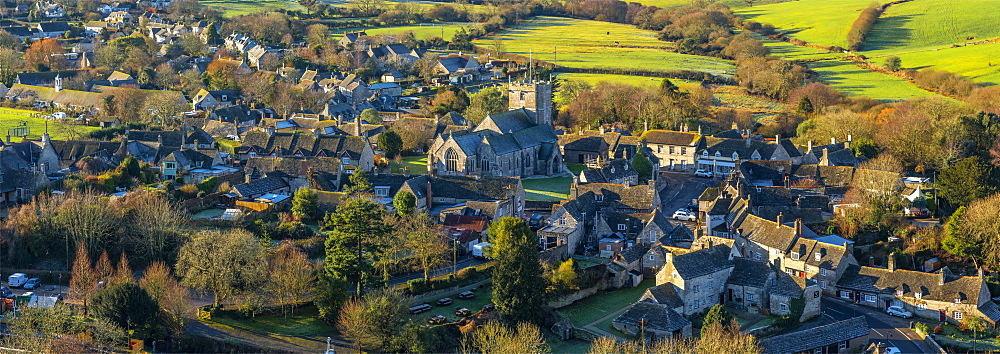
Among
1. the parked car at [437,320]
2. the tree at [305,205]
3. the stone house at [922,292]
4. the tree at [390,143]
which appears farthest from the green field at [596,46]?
the parked car at [437,320]

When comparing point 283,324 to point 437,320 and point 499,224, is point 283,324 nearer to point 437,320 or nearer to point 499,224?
point 437,320

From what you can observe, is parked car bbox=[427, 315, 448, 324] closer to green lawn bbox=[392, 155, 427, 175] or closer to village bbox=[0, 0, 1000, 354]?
village bbox=[0, 0, 1000, 354]

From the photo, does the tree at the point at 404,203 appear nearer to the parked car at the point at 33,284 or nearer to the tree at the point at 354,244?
the tree at the point at 354,244

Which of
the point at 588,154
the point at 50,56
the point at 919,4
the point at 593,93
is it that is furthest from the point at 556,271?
the point at 919,4

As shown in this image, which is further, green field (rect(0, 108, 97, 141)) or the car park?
green field (rect(0, 108, 97, 141))

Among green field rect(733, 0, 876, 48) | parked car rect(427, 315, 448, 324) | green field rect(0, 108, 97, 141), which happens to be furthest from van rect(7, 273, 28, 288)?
green field rect(733, 0, 876, 48)

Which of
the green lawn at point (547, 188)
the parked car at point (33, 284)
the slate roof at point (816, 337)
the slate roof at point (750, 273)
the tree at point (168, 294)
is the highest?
the tree at point (168, 294)

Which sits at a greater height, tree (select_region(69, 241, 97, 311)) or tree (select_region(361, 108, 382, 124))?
tree (select_region(69, 241, 97, 311))
